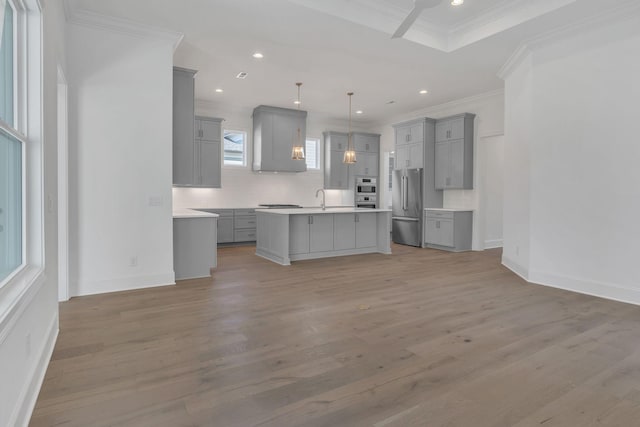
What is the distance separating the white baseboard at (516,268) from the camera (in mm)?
4734

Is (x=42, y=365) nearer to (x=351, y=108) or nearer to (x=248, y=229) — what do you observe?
(x=248, y=229)

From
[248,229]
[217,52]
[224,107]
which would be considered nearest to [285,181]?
[248,229]

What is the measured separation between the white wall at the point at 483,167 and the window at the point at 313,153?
288cm

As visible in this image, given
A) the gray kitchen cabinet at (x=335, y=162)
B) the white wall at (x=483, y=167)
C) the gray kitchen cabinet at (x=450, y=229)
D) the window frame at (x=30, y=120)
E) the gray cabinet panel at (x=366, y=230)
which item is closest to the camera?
the window frame at (x=30, y=120)

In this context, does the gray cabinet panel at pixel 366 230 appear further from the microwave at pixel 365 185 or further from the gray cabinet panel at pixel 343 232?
the microwave at pixel 365 185

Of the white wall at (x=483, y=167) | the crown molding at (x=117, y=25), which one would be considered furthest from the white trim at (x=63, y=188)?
the white wall at (x=483, y=167)

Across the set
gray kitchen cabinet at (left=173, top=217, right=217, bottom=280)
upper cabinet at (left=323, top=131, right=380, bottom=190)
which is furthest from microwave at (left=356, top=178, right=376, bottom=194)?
gray kitchen cabinet at (left=173, top=217, right=217, bottom=280)

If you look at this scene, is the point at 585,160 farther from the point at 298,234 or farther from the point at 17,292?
the point at 17,292

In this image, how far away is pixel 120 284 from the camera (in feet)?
13.4

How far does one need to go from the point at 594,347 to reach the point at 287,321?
2288mm

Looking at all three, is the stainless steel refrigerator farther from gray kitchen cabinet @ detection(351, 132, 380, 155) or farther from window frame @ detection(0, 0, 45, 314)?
window frame @ detection(0, 0, 45, 314)

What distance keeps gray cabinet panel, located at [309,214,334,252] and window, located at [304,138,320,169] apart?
324cm

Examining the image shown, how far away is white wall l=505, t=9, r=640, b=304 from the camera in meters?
3.79

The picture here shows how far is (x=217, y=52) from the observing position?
16.5ft
